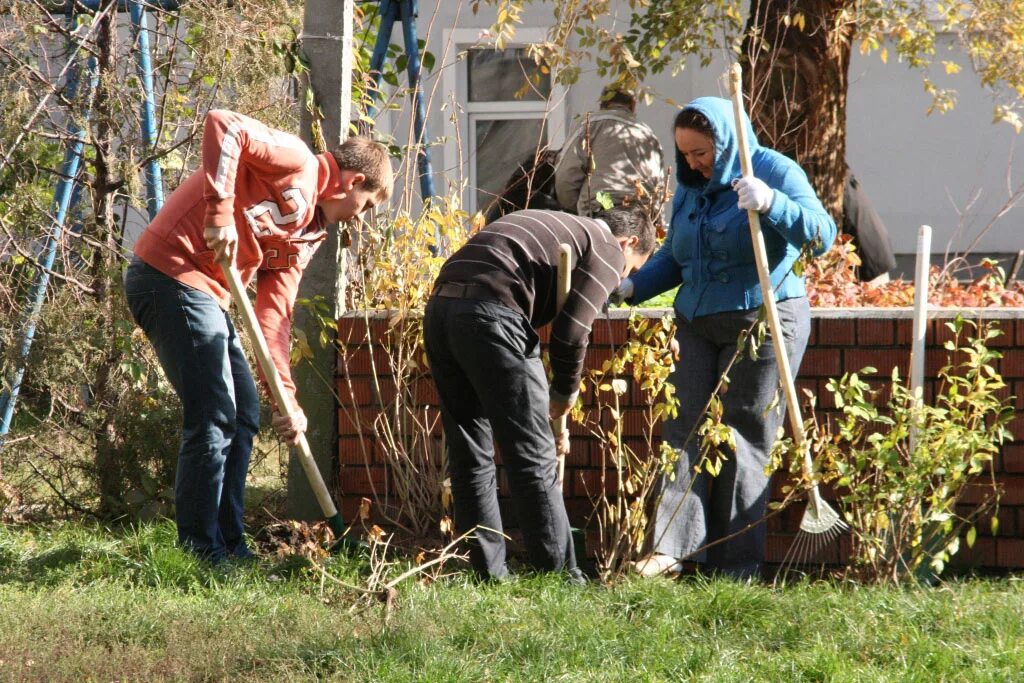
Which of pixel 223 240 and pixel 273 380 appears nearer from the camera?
pixel 223 240

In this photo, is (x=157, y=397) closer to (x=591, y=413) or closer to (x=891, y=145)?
(x=591, y=413)

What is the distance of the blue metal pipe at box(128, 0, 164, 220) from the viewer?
4809 mm

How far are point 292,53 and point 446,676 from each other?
2.82 metres

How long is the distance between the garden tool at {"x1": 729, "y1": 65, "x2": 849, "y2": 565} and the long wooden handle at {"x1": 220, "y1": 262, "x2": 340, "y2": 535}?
5.26 feet

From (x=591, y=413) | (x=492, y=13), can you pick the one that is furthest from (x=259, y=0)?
(x=492, y=13)

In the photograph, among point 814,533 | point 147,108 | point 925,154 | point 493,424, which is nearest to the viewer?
point 493,424

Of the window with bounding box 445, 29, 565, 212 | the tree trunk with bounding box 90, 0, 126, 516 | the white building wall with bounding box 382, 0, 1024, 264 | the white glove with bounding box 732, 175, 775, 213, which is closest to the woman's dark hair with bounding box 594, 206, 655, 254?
the white glove with bounding box 732, 175, 775, 213

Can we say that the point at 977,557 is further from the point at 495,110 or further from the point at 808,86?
the point at 495,110

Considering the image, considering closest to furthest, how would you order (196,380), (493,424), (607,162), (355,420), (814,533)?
(493,424) < (196,380) < (814,533) < (355,420) < (607,162)

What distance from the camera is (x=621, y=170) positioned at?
16.5 ft

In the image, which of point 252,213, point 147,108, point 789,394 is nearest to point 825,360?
point 789,394

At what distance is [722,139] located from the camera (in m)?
3.87

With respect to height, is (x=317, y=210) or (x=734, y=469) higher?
(x=317, y=210)

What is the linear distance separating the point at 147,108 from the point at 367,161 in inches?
55.2
